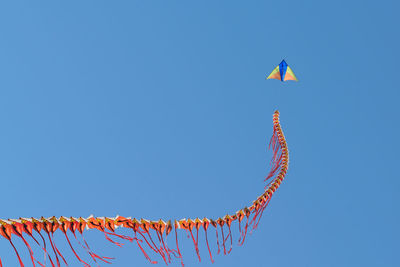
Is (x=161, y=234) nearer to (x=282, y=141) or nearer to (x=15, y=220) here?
(x=15, y=220)

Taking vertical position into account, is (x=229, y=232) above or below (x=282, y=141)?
below

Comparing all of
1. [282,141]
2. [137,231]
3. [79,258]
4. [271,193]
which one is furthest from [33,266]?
[282,141]

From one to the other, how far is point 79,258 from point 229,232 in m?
7.54

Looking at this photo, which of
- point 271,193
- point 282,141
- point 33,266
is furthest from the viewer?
point 282,141

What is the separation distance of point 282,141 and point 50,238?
81.4 feet

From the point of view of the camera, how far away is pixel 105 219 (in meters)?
16.3

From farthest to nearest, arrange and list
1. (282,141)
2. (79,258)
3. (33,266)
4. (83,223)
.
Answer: (282,141), (83,223), (79,258), (33,266)

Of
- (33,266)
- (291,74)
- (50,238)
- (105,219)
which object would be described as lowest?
(33,266)

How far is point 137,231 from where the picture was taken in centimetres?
1673

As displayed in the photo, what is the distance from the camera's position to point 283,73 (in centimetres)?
4997

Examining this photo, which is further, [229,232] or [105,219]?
[229,232]

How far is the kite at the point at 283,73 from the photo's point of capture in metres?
49.9

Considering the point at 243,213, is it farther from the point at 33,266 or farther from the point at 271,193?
the point at 33,266

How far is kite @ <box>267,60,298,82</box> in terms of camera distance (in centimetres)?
4993
